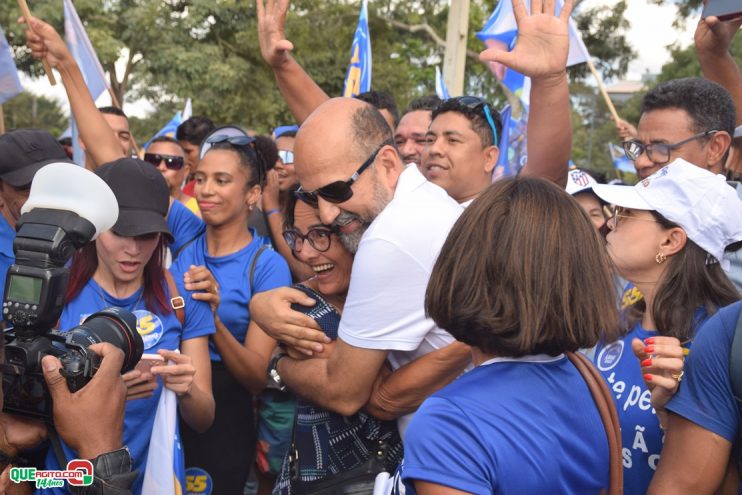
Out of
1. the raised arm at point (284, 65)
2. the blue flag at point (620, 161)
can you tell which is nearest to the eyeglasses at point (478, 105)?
the raised arm at point (284, 65)

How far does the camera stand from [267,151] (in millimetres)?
4605

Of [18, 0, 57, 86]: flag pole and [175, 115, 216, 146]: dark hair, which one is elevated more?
[18, 0, 57, 86]: flag pole

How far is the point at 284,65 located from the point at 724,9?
2030 mm

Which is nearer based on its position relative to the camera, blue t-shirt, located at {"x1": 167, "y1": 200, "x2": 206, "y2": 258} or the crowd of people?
the crowd of people

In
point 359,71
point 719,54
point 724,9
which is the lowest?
point 359,71

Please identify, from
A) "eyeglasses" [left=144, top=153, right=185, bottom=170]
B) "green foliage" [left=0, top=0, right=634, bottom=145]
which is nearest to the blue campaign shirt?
"eyeglasses" [left=144, top=153, right=185, bottom=170]

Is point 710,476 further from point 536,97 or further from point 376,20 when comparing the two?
point 376,20

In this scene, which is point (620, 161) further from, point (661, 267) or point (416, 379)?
point (416, 379)

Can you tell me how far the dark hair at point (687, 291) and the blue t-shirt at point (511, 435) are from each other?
0.76m

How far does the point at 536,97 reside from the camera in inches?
110

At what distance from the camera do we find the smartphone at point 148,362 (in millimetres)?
2549

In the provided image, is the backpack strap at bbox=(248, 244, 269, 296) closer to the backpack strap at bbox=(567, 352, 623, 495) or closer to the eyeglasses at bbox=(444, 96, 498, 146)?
the eyeglasses at bbox=(444, 96, 498, 146)

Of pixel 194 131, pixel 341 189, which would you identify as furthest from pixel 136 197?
pixel 194 131

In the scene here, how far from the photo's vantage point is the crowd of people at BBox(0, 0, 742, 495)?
1.61 m
